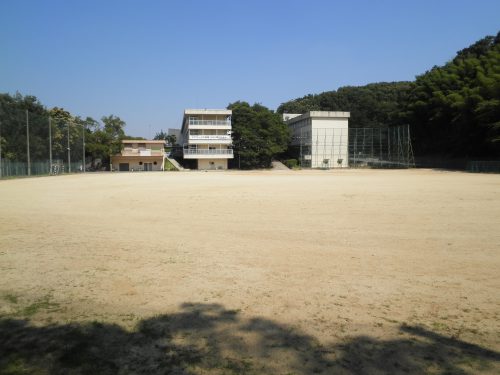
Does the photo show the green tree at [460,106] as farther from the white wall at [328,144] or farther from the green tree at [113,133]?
the green tree at [113,133]

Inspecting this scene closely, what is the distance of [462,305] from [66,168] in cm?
5378

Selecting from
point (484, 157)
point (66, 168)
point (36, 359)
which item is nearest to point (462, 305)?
point (36, 359)

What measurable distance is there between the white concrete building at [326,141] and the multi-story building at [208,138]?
12.9 m

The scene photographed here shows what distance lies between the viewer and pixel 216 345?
11.1 feet

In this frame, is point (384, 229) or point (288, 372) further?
point (384, 229)

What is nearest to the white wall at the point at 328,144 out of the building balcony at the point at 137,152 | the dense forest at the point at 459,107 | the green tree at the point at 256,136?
the green tree at the point at 256,136

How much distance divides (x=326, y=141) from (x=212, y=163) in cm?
1921

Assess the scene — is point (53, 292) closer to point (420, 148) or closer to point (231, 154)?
point (231, 154)

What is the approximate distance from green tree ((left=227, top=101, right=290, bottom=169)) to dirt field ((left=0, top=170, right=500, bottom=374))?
49.9m

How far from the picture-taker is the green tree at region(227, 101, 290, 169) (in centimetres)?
5891

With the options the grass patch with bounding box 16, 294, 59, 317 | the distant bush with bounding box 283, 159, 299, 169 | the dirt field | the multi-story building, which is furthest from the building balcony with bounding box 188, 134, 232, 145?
the grass patch with bounding box 16, 294, 59, 317

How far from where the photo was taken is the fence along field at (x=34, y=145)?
36.0 meters

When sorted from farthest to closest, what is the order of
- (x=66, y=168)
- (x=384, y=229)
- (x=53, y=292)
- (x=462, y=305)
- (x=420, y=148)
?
(x=420, y=148) → (x=66, y=168) → (x=384, y=229) → (x=53, y=292) → (x=462, y=305)

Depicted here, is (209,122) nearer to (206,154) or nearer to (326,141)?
(206,154)
